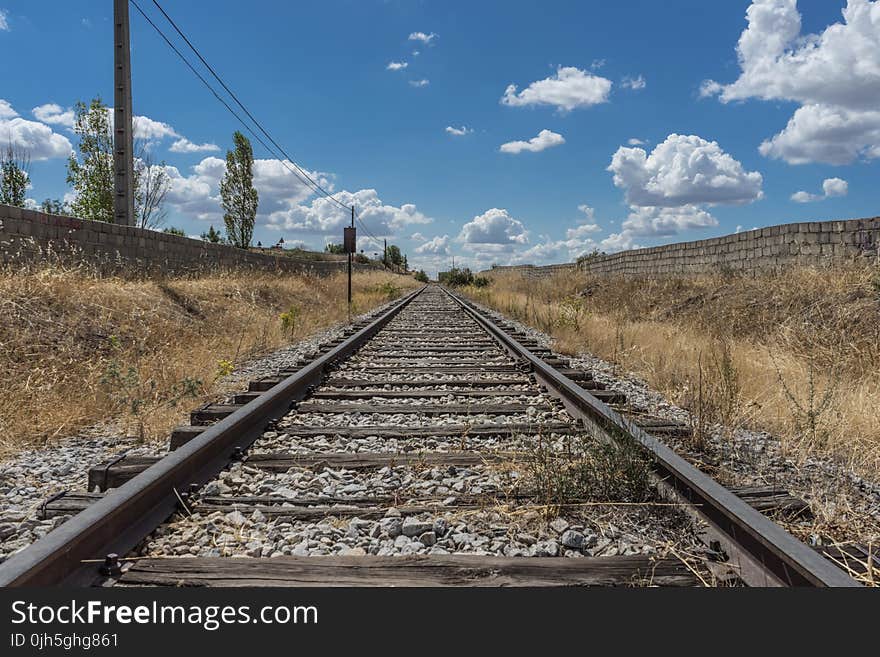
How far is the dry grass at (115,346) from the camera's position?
4.30m

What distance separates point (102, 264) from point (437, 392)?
8.68 metres

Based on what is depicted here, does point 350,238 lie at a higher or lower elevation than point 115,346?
higher

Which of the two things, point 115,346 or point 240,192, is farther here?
point 240,192

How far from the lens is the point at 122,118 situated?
493 inches

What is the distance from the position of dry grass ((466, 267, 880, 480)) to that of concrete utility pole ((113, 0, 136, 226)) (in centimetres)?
954

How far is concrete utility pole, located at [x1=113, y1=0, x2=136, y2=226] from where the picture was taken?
12383 mm

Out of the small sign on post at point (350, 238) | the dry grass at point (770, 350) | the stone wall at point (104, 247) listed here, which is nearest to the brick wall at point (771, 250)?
the dry grass at point (770, 350)

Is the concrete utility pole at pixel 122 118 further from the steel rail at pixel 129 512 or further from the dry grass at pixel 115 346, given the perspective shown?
the steel rail at pixel 129 512

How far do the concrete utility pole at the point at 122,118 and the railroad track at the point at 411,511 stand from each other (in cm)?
1054

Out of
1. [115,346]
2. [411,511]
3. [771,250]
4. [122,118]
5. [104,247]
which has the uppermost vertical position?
[122,118]

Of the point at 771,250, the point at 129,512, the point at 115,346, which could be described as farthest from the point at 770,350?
the point at 771,250

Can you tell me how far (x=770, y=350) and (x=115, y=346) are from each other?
7783mm

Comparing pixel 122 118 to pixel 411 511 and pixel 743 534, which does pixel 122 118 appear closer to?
pixel 411 511

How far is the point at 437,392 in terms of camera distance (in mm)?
5125
